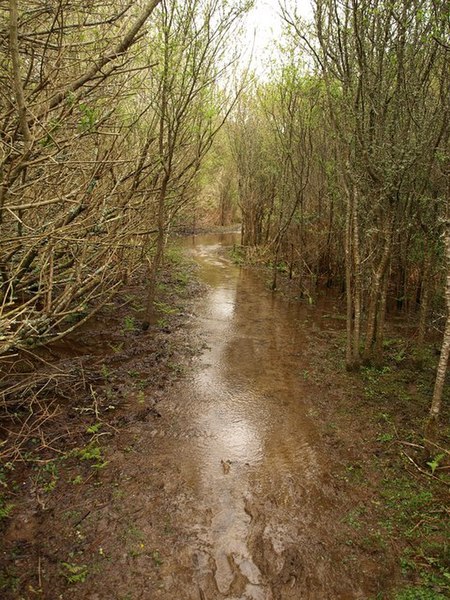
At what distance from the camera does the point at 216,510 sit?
4.85 meters

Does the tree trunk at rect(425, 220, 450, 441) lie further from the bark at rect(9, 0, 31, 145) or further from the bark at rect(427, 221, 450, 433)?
the bark at rect(9, 0, 31, 145)

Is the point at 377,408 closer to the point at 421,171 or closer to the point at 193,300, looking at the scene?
the point at 421,171

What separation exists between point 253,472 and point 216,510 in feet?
2.90

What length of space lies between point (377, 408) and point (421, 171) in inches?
182

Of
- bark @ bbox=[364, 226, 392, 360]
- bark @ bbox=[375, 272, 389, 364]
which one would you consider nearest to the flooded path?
bark @ bbox=[364, 226, 392, 360]

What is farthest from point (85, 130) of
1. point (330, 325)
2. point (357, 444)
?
point (330, 325)

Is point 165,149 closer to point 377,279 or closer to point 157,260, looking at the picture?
point 157,260

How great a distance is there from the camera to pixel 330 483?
17.6ft

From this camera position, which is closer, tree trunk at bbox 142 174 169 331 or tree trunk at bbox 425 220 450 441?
tree trunk at bbox 425 220 450 441

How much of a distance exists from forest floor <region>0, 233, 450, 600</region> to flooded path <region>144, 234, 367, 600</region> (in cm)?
2

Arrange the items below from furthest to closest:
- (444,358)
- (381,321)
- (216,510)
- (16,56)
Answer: (381,321)
(444,358)
(216,510)
(16,56)

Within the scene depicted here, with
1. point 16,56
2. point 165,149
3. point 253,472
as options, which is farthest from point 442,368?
point 165,149

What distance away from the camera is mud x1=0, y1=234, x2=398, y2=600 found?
3918mm

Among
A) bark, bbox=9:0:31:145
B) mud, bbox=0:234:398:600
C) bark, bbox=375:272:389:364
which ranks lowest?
mud, bbox=0:234:398:600
